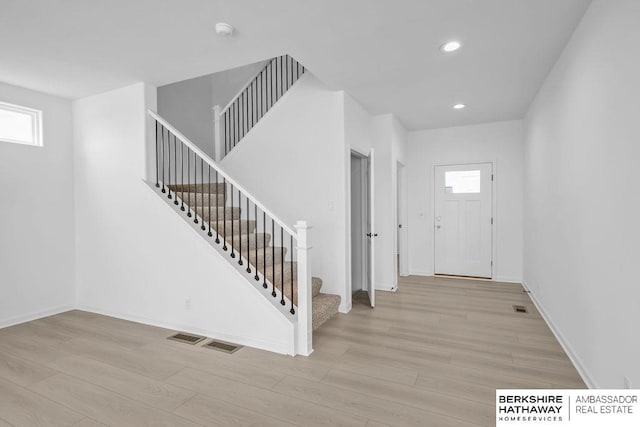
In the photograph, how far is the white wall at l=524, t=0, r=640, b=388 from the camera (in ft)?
5.77

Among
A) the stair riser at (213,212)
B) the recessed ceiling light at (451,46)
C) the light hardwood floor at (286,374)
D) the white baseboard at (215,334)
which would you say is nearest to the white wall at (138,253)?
the white baseboard at (215,334)

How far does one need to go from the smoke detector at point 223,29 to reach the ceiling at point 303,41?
2.7 inches

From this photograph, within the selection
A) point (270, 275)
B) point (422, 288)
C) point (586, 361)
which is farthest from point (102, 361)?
point (422, 288)

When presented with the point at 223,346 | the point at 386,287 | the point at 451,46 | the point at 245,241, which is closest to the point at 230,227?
the point at 245,241

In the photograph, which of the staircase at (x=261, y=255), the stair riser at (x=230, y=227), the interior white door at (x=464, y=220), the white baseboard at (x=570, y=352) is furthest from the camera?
the interior white door at (x=464, y=220)

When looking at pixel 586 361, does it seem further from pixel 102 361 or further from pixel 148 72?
pixel 148 72

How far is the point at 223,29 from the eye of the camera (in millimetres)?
2566

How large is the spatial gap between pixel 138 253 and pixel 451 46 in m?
Result: 3.84

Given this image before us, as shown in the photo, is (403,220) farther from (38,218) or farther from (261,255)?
(38,218)

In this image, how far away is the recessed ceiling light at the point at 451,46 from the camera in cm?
283

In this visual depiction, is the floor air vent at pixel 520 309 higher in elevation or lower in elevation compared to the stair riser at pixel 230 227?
lower

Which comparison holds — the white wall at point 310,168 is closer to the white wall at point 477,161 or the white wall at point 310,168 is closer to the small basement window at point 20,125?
the small basement window at point 20,125

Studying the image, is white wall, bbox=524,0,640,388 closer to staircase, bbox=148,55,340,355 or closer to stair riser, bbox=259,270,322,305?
staircase, bbox=148,55,340,355

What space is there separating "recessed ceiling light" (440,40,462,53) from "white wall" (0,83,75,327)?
4.60 m
